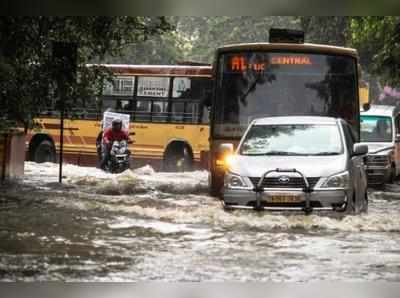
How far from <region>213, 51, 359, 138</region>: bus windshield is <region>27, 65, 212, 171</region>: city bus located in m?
4.66

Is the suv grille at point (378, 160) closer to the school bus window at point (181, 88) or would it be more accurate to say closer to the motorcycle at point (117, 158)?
the school bus window at point (181, 88)

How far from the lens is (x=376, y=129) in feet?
65.6

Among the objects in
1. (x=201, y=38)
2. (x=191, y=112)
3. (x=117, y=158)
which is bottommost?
(x=117, y=158)

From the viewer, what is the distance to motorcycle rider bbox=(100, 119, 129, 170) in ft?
64.3

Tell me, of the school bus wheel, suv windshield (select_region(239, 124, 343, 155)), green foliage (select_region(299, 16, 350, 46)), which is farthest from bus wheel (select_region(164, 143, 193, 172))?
suv windshield (select_region(239, 124, 343, 155))

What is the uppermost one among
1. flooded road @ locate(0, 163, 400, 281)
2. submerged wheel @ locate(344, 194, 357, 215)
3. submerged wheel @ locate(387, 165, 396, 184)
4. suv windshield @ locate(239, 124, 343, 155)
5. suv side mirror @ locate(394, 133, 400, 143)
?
suv side mirror @ locate(394, 133, 400, 143)

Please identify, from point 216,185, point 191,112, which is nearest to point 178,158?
point 191,112

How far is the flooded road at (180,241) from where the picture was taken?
9.24 metres

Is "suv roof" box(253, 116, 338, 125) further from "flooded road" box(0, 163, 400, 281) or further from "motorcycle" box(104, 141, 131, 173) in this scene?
"motorcycle" box(104, 141, 131, 173)

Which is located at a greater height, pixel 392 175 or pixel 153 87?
pixel 153 87

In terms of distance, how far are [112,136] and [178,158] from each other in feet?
5.64

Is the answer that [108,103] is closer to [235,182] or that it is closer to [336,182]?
[235,182]

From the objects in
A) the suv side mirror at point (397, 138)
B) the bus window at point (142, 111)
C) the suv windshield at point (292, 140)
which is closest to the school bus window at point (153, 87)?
the bus window at point (142, 111)

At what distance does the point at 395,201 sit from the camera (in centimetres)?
1606
